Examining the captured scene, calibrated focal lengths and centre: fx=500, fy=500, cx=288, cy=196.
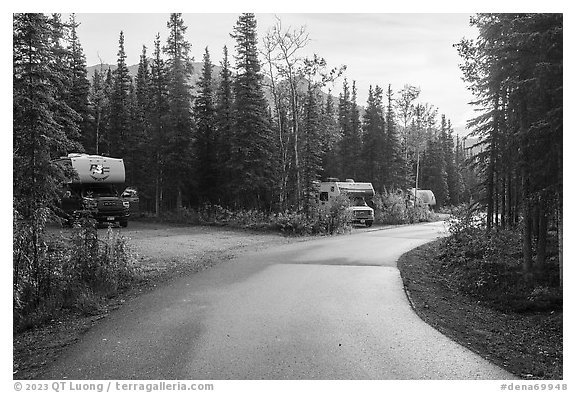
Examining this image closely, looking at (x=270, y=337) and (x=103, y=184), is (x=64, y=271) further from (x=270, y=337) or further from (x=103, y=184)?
(x=103, y=184)

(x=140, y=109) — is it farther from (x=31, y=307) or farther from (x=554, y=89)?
(x=554, y=89)

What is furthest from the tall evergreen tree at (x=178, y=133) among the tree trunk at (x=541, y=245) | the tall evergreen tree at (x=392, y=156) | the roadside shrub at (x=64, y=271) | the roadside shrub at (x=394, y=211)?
the tall evergreen tree at (x=392, y=156)

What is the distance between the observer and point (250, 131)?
23.8 m

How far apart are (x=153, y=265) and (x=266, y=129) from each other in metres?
15.1

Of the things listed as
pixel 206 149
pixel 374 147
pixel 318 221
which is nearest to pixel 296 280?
pixel 318 221

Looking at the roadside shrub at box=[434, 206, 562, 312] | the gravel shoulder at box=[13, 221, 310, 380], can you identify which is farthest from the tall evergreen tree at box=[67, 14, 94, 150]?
the roadside shrub at box=[434, 206, 562, 312]

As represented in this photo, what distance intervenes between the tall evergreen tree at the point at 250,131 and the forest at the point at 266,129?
0.22 feet

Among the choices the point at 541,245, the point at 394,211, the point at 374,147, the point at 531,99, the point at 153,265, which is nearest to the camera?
the point at 531,99

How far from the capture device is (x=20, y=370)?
4.58 meters

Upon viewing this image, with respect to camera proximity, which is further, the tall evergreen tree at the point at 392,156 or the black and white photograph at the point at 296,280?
the tall evergreen tree at the point at 392,156

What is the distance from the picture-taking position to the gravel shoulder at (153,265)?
16.7 feet

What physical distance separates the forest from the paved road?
7.72 feet

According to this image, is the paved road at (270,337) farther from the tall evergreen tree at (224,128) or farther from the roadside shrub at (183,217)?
the tall evergreen tree at (224,128)

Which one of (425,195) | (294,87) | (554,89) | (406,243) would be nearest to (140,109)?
(294,87)
